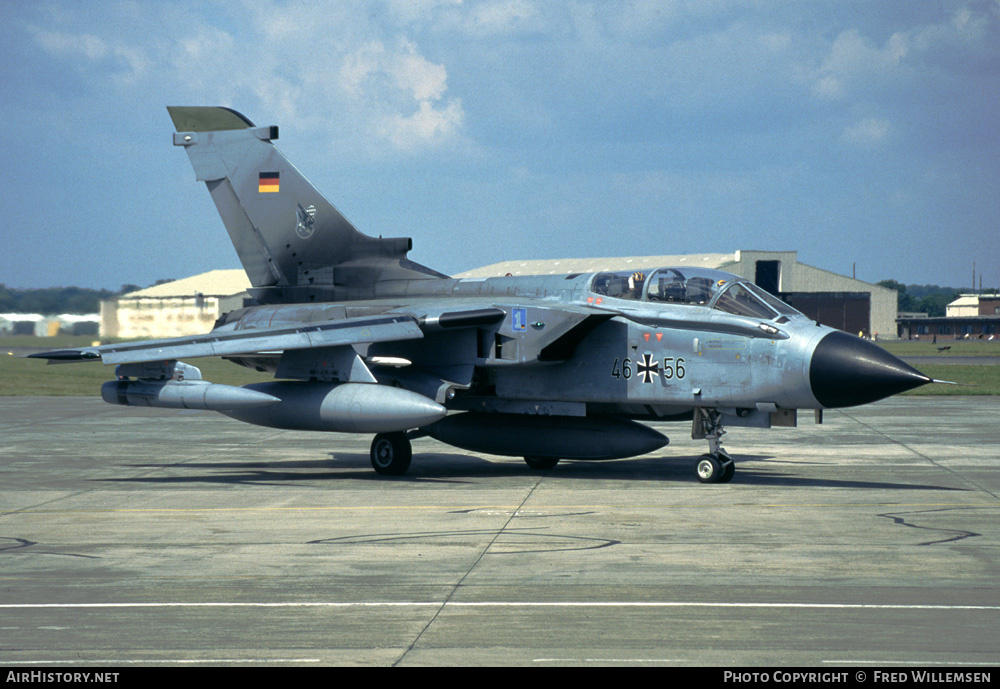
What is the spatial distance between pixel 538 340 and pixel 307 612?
7.92 m

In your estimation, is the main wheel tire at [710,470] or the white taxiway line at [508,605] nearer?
the white taxiway line at [508,605]

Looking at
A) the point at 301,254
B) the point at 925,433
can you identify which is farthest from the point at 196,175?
the point at 925,433

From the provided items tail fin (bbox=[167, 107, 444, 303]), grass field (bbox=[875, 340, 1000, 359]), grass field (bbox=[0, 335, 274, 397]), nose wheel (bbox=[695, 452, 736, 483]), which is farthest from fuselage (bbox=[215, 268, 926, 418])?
grass field (bbox=[875, 340, 1000, 359])

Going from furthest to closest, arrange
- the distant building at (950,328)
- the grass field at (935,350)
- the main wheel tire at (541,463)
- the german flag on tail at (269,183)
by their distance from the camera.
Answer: the distant building at (950,328), the grass field at (935,350), the german flag on tail at (269,183), the main wheel tire at (541,463)

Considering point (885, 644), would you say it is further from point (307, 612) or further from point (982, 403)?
point (982, 403)

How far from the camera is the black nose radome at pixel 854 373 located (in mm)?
12156

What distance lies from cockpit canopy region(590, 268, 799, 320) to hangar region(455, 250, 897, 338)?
168 feet

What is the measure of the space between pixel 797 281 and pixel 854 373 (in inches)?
3096

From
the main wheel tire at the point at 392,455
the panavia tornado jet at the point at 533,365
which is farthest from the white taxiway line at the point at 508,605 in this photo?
the main wheel tire at the point at 392,455

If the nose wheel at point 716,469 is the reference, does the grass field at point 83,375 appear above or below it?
above

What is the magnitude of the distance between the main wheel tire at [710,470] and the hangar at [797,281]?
52.4 meters

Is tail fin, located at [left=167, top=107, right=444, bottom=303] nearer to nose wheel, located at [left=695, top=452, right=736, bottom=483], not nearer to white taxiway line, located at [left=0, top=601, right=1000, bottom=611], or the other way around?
nose wheel, located at [left=695, top=452, right=736, bottom=483]

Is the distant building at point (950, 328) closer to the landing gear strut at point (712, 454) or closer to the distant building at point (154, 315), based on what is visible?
the distant building at point (154, 315)

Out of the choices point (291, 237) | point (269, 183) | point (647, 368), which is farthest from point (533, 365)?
point (269, 183)
